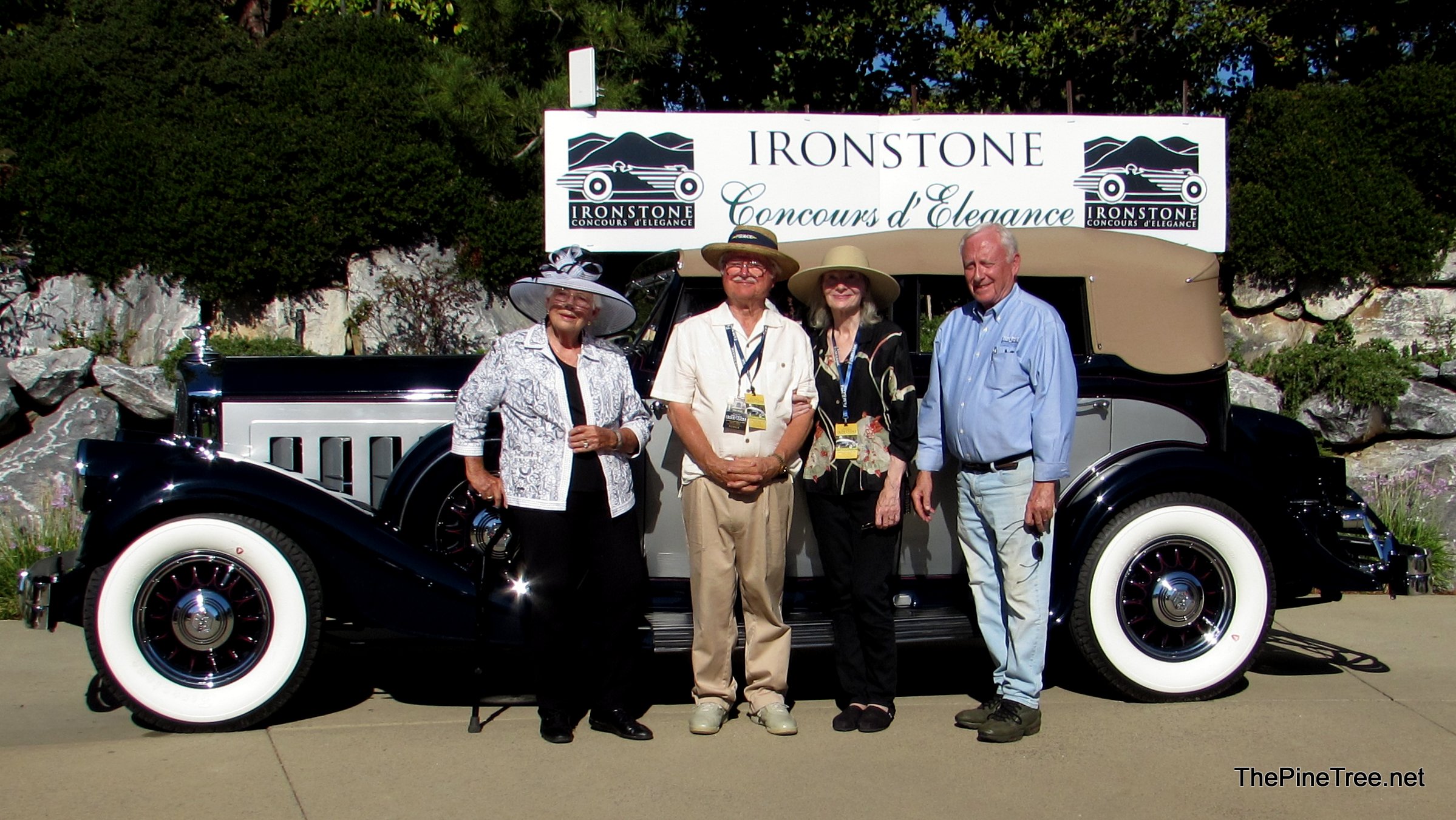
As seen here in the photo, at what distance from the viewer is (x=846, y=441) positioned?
3.99m

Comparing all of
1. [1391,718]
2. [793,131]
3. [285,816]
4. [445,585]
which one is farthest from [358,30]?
[1391,718]

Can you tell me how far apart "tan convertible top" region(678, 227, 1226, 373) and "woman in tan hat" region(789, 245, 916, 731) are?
0.43 metres

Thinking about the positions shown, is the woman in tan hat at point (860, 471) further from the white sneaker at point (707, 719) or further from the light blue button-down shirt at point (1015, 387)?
the white sneaker at point (707, 719)

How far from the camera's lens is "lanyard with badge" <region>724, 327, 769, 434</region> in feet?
12.8

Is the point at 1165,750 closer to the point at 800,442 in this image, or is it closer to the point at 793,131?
the point at 800,442

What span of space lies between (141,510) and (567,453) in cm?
150

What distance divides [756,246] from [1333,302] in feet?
25.2

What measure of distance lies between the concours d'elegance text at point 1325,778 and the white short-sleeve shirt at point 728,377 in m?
1.84

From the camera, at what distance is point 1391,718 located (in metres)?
4.24

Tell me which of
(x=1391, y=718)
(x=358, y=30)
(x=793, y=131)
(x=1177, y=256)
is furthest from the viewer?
(x=358, y=30)

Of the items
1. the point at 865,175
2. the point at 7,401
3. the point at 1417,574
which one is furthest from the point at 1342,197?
the point at 7,401

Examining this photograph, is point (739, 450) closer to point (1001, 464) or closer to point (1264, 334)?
point (1001, 464)

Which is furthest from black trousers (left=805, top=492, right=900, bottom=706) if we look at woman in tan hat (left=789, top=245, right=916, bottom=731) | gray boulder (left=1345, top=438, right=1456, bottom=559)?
gray boulder (left=1345, top=438, right=1456, bottom=559)

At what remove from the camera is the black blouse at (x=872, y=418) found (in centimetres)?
397
